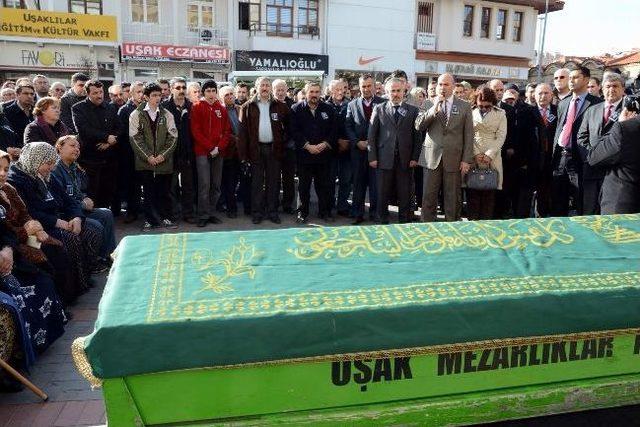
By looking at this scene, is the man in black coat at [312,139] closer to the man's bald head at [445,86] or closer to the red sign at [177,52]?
the man's bald head at [445,86]

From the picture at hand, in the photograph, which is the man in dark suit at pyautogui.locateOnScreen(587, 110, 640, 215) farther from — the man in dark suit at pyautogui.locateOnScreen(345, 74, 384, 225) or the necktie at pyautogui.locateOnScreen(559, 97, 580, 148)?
the man in dark suit at pyautogui.locateOnScreen(345, 74, 384, 225)

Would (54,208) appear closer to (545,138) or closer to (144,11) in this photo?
(545,138)

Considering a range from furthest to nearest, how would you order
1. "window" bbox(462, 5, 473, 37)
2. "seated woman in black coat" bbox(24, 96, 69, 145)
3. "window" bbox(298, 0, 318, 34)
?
"window" bbox(462, 5, 473, 37), "window" bbox(298, 0, 318, 34), "seated woman in black coat" bbox(24, 96, 69, 145)

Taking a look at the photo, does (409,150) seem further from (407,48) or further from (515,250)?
(407,48)

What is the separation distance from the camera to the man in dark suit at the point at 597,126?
5.16 m

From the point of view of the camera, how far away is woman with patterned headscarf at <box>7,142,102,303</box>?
Answer: 454 centimetres

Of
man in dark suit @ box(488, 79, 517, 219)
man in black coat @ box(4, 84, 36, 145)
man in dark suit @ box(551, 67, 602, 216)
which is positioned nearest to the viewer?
man in dark suit @ box(551, 67, 602, 216)

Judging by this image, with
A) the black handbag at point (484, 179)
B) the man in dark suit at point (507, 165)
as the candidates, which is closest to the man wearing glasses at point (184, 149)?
the black handbag at point (484, 179)

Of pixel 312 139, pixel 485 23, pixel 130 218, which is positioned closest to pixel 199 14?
pixel 485 23

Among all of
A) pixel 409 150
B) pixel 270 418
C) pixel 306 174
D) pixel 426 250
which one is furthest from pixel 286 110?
pixel 270 418

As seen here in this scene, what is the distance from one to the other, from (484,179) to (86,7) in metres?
19.4

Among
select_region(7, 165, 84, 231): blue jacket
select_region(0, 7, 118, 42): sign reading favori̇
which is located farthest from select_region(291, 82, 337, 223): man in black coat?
select_region(0, 7, 118, 42): sign reading favori̇

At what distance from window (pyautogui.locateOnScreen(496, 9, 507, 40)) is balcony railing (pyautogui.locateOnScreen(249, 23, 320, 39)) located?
421 inches

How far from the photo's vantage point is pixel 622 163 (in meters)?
4.05
